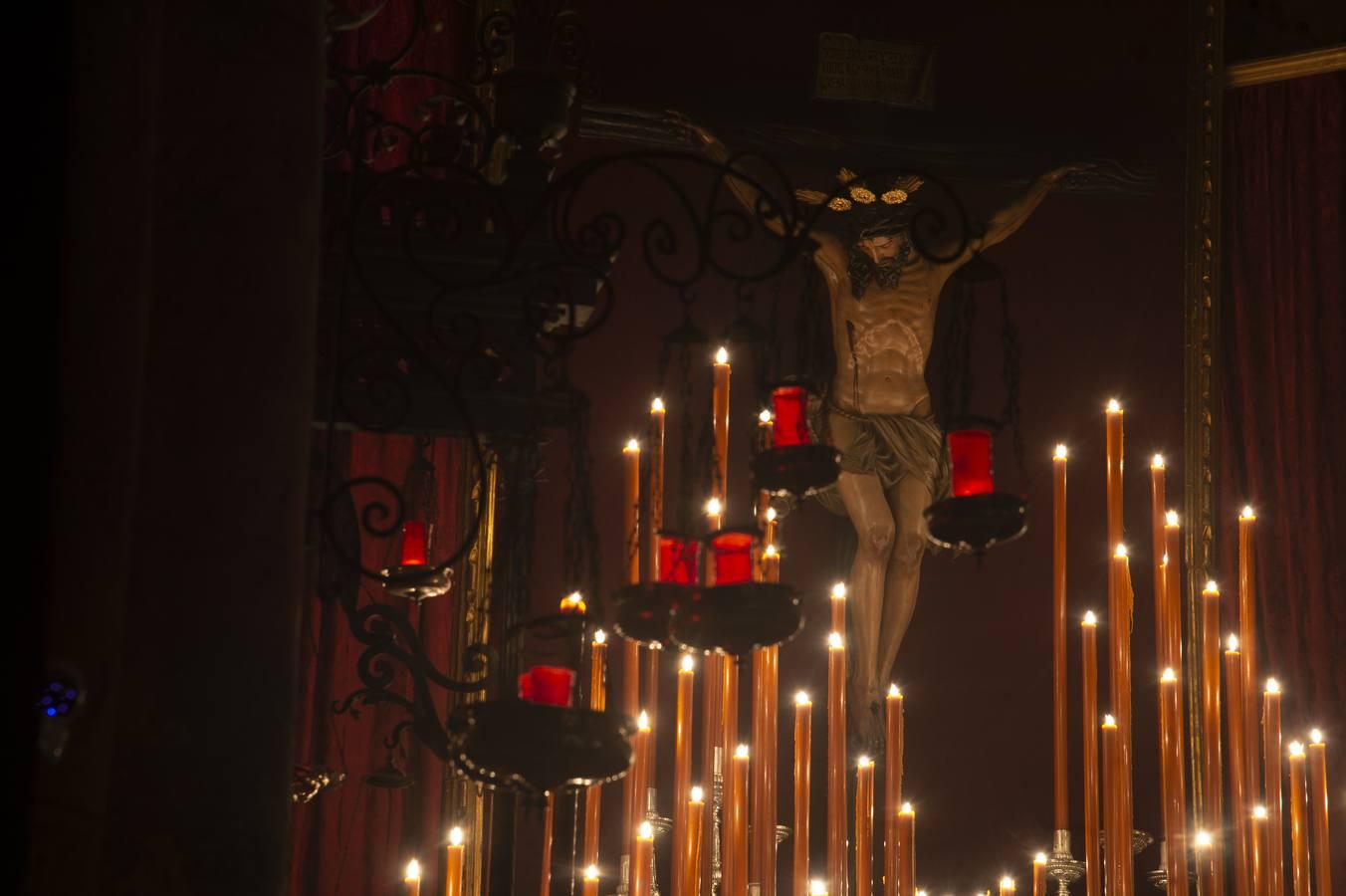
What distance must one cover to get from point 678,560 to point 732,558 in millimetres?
168

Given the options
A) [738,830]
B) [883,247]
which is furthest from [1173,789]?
[883,247]

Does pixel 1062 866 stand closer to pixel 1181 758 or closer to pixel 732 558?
pixel 1181 758

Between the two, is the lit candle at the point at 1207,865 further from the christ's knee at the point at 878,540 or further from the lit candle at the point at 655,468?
Answer: the christ's knee at the point at 878,540

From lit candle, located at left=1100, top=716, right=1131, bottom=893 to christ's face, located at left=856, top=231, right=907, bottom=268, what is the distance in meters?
2.19

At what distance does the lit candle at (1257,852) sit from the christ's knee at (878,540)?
1.94 m

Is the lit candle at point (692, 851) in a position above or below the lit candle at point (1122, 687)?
below

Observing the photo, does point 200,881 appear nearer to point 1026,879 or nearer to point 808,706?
point 808,706

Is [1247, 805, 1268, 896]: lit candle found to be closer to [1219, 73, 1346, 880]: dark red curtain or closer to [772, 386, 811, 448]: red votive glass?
[772, 386, 811, 448]: red votive glass

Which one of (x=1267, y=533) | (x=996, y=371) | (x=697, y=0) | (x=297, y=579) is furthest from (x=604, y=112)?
(x=297, y=579)

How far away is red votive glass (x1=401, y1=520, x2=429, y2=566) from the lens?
420 cm

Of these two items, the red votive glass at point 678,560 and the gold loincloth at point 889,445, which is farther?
the gold loincloth at point 889,445

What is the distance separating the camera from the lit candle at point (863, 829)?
13.2ft

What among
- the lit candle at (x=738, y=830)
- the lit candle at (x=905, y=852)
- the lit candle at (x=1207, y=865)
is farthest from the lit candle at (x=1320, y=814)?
the lit candle at (x=738, y=830)

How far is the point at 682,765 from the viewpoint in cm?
423
